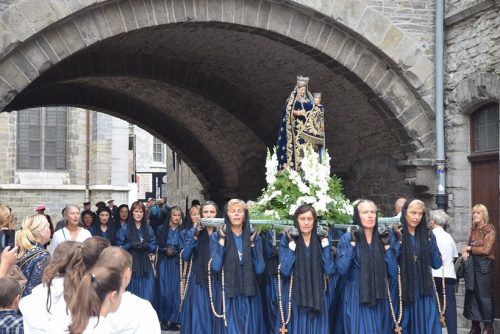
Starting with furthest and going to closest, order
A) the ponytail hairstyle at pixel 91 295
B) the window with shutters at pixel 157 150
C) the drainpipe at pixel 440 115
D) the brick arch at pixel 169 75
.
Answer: the window with shutters at pixel 157 150
the brick arch at pixel 169 75
the drainpipe at pixel 440 115
the ponytail hairstyle at pixel 91 295

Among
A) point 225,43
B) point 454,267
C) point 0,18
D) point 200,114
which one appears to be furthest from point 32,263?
point 200,114

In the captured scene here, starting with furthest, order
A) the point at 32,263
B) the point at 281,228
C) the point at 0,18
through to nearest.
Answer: the point at 0,18, the point at 281,228, the point at 32,263

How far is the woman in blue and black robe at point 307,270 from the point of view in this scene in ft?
23.9

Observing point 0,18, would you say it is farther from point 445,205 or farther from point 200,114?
point 200,114

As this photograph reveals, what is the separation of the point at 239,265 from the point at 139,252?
3.66m

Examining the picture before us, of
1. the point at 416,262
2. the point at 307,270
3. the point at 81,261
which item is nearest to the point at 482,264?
the point at 416,262

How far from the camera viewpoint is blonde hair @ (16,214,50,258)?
605 centimetres

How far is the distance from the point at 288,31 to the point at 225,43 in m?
2.32

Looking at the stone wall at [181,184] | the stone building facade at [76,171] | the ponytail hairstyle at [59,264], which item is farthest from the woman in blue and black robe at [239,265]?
the stone building facade at [76,171]

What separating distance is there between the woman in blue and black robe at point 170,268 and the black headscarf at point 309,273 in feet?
12.9

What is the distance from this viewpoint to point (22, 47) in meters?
9.80

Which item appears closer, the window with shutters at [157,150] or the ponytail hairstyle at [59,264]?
the ponytail hairstyle at [59,264]

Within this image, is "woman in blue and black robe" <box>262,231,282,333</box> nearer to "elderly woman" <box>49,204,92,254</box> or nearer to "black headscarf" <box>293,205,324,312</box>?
"black headscarf" <box>293,205,324,312</box>

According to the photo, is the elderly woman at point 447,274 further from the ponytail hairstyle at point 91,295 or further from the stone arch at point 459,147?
the ponytail hairstyle at point 91,295
